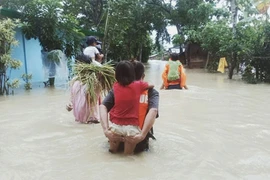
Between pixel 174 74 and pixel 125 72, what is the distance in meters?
4.54

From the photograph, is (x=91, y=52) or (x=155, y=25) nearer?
(x=91, y=52)

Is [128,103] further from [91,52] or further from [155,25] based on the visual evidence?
[155,25]

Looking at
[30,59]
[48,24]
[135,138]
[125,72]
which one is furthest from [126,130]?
[30,59]

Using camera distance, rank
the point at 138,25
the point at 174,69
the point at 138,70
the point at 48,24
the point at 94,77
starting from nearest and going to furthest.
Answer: the point at 138,70, the point at 94,77, the point at 174,69, the point at 48,24, the point at 138,25

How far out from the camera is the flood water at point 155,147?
10.0 feet

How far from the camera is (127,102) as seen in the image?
3.35m

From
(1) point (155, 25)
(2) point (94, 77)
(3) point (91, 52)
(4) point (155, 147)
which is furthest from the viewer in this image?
(1) point (155, 25)

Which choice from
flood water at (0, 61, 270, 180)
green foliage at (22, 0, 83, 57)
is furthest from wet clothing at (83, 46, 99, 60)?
green foliage at (22, 0, 83, 57)

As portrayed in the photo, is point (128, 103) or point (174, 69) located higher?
point (174, 69)

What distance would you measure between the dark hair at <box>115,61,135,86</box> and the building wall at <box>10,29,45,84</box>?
23.5 feet

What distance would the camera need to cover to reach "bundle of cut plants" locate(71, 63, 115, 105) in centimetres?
467

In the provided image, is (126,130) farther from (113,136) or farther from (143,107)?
(143,107)

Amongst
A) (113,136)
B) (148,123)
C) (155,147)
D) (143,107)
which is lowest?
(155,147)

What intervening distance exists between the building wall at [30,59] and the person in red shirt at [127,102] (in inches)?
282
